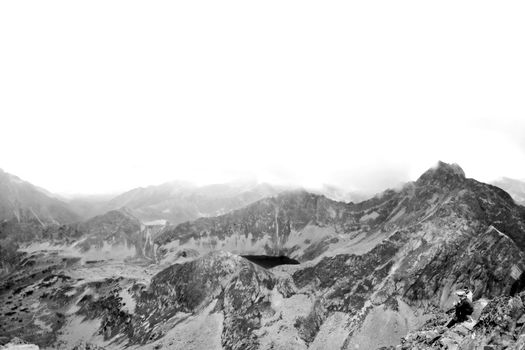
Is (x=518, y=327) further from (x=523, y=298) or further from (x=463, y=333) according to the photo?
(x=463, y=333)

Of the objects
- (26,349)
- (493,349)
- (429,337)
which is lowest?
(26,349)

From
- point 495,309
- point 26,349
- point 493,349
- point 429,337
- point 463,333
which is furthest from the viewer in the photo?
point 26,349

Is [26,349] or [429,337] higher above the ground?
[429,337]

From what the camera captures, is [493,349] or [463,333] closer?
A: [493,349]

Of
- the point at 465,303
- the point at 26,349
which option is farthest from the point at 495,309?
the point at 26,349

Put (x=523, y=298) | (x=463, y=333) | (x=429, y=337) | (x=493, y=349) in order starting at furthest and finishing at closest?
(x=429, y=337) < (x=463, y=333) < (x=523, y=298) < (x=493, y=349)

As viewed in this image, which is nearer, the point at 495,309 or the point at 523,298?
the point at 495,309

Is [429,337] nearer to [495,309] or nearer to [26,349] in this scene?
[495,309]

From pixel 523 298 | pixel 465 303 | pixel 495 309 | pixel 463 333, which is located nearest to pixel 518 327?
pixel 495 309

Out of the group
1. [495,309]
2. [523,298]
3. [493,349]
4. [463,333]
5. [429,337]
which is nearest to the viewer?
[493,349]
